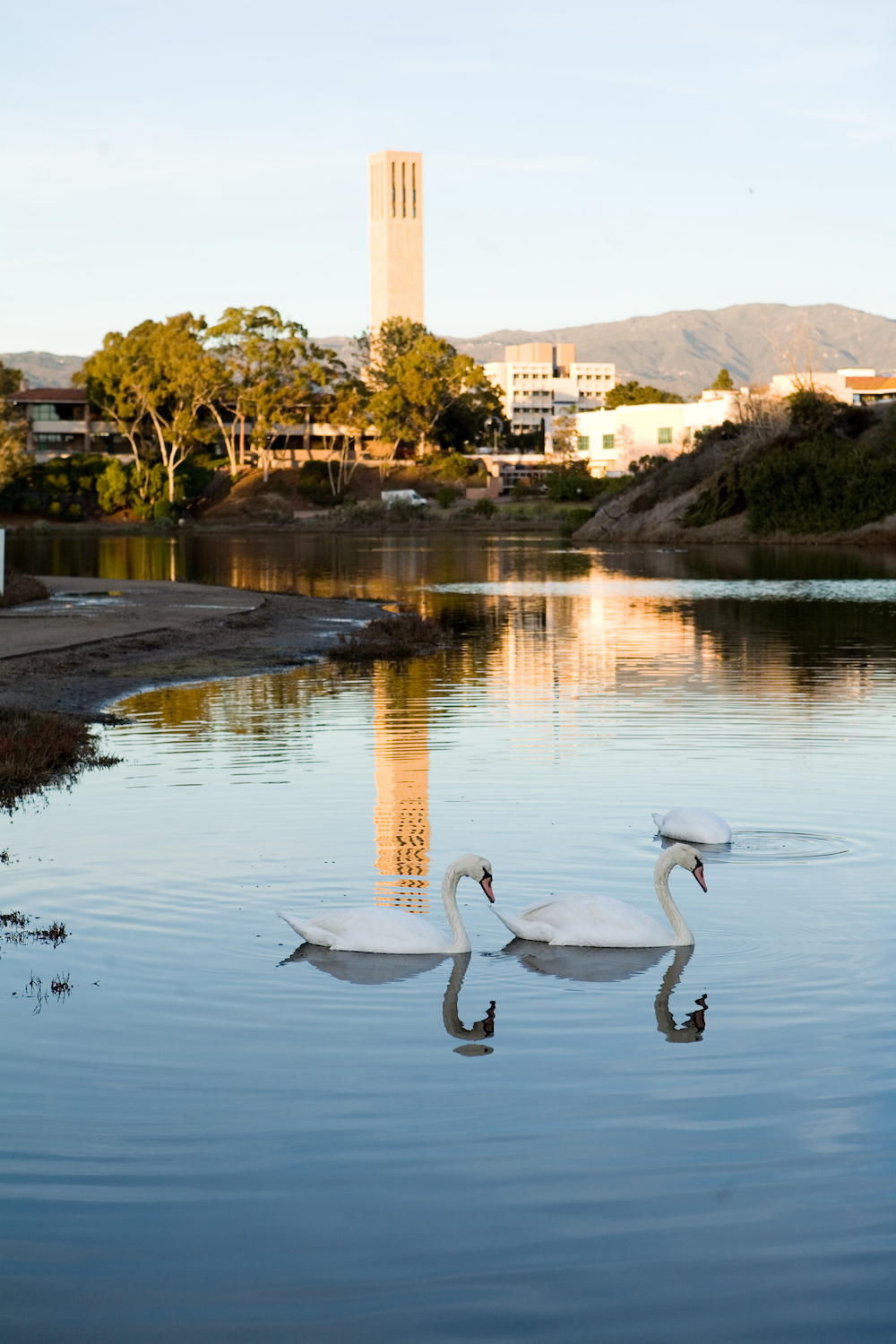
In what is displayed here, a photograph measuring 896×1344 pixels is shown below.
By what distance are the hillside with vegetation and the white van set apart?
27891mm

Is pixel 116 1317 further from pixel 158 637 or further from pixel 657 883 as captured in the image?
pixel 158 637

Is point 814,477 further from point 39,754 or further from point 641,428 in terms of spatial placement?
point 39,754

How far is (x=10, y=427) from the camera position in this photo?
395 ft

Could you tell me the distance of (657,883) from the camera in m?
10.2

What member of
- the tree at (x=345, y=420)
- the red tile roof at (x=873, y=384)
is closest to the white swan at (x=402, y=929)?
the tree at (x=345, y=420)

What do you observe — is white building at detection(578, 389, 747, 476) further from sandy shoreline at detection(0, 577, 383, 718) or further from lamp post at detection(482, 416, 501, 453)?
sandy shoreline at detection(0, 577, 383, 718)

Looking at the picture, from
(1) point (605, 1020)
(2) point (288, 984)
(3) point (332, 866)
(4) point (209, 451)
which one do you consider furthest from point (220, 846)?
(4) point (209, 451)

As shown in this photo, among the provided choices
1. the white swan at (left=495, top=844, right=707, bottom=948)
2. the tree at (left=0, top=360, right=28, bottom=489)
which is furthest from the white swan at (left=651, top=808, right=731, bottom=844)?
the tree at (left=0, top=360, right=28, bottom=489)

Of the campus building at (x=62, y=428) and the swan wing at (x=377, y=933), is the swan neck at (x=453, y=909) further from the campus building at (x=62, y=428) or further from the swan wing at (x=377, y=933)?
the campus building at (x=62, y=428)

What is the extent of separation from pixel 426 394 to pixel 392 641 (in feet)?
355

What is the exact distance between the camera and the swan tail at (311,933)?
10.1 metres

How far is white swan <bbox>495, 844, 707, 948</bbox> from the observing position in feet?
33.3

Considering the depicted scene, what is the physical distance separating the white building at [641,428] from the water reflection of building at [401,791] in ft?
316

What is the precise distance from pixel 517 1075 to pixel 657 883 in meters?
2.49
